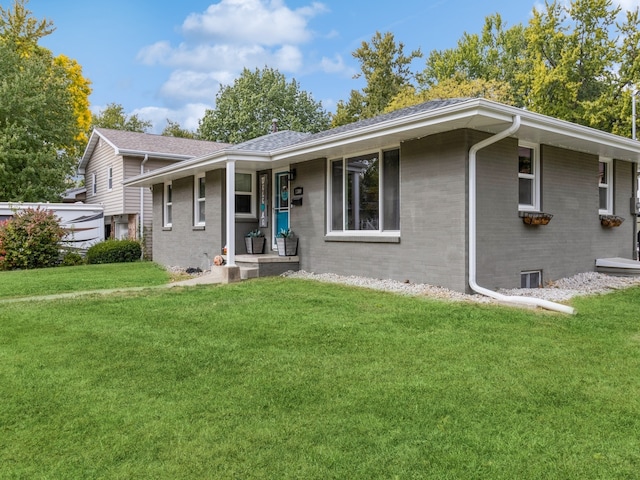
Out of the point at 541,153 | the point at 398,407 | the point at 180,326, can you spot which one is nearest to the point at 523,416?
the point at 398,407

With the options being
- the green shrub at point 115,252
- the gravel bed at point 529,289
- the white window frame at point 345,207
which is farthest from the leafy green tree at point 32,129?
the white window frame at point 345,207

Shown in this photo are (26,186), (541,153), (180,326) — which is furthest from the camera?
(26,186)

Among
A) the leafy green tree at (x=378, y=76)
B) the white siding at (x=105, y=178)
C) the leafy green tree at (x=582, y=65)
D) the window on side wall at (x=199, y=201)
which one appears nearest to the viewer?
the window on side wall at (x=199, y=201)

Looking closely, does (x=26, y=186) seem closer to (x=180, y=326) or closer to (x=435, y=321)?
(x=180, y=326)

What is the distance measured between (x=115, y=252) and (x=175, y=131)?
26.5 meters

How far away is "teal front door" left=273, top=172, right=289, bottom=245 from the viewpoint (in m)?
11.3

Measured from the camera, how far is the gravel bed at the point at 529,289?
736 centimetres

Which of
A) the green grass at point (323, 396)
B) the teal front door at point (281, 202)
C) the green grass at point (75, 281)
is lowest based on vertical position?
the green grass at point (323, 396)

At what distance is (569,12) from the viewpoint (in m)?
24.8

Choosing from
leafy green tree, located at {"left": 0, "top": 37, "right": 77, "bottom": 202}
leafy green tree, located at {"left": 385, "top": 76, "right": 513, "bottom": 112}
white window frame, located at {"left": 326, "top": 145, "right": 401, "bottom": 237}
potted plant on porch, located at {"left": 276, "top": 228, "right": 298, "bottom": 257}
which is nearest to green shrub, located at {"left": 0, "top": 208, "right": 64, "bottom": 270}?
leafy green tree, located at {"left": 0, "top": 37, "right": 77, "bottom": 202}

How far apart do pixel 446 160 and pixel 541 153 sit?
7.48ft

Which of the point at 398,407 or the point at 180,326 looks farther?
the point at 180,326

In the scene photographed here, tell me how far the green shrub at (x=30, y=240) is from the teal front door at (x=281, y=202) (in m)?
8.79

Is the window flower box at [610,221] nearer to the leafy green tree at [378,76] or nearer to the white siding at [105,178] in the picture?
the white siding at [105,178]
